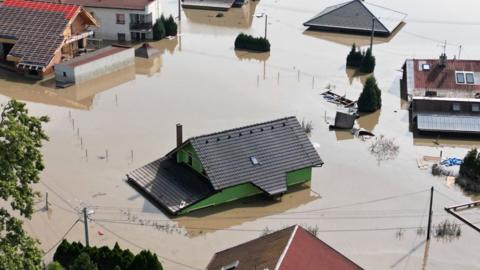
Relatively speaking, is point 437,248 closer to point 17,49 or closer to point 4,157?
point 4,157

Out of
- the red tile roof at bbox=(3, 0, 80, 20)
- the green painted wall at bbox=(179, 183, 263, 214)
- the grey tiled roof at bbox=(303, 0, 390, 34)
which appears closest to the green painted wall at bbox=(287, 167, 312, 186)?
the green painted wall at bbox=(179, 183, 263, 214)

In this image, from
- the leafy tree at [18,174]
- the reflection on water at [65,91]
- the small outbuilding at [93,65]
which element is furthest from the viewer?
the small outbuilding at [93,65]

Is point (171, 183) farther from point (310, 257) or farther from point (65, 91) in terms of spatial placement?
point (65, 91)

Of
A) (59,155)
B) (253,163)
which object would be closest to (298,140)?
(253,163)

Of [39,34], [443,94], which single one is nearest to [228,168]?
[443,94]

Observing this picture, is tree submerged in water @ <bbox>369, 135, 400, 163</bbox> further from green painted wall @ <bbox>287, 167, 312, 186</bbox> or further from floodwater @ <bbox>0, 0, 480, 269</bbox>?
green painted wall @ <bbox>287, 167, 312, 186</bbox>

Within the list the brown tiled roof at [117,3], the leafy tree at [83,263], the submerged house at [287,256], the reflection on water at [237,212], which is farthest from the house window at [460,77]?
the leafy tree at [83,263]

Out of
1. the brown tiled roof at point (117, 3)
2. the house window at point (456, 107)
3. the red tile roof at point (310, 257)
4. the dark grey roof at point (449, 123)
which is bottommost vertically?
the dark grey roof at point (449, 123)

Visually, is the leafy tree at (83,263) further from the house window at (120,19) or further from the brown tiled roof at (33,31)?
the house window at (120,19)
